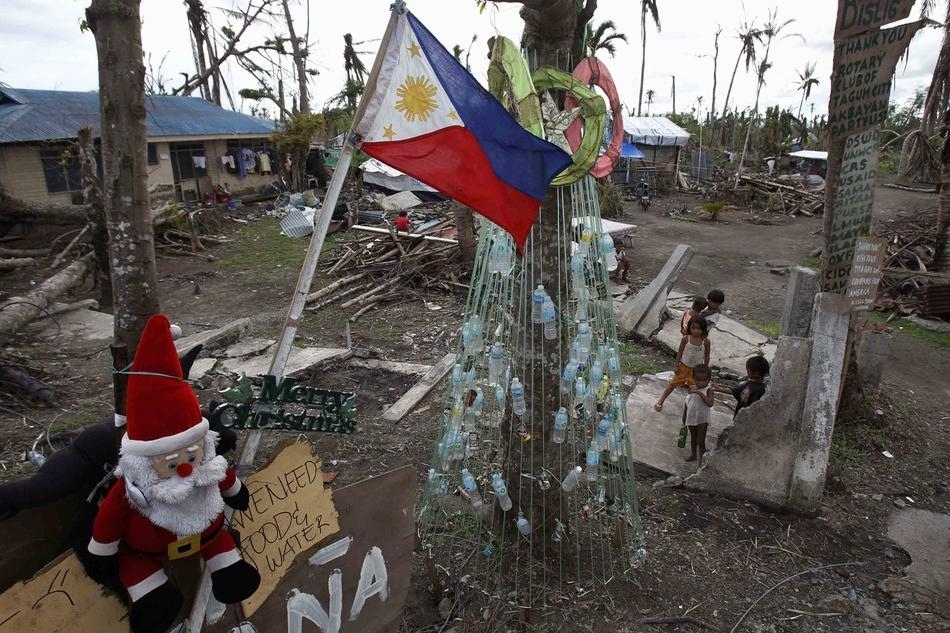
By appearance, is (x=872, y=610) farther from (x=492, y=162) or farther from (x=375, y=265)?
(x=375, y=265)

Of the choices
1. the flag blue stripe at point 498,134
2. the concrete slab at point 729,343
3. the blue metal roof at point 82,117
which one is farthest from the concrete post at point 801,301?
the blue metal roof at point 82,117

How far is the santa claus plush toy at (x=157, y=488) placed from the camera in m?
1.68

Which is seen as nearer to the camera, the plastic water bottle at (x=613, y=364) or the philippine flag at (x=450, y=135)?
the philippine flag at (x=450, y=135)

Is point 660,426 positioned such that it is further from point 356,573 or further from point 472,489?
point 356,573

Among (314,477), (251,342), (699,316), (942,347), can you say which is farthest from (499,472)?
(942,347)

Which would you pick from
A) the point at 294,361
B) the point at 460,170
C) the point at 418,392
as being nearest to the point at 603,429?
the point at 460,170

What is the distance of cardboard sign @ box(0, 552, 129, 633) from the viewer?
1.56 meters

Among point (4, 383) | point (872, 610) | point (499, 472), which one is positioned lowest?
point (872, 610)

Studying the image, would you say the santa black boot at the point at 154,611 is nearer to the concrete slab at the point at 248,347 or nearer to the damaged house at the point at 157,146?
the concrete slab at the point at 248,347

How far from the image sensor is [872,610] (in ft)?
10.6

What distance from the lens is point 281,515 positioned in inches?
85.4

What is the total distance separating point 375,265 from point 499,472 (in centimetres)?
765

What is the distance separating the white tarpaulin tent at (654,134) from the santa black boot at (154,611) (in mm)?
25550

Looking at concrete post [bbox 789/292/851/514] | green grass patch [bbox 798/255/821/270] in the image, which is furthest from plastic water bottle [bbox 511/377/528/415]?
green grass patch [bbox 798/255/821/270]
